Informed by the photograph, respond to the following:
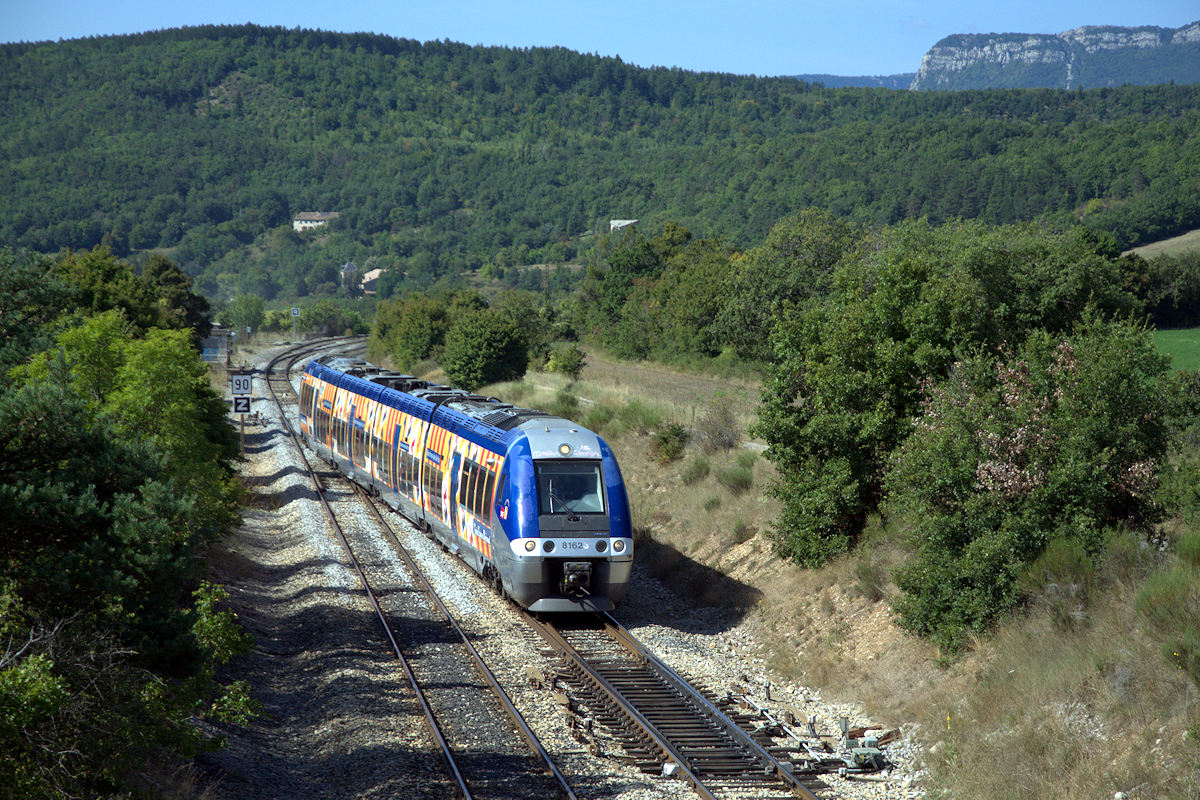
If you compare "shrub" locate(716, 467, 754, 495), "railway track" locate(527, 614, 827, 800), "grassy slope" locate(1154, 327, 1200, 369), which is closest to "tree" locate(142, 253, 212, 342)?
"shrub" locate(716, 467, 754, 495)

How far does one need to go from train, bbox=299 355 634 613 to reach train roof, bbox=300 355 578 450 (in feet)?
0.13

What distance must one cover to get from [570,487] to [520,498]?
0.91 meters

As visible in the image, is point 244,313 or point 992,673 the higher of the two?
point 992,673

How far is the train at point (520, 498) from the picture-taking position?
16.7 meters

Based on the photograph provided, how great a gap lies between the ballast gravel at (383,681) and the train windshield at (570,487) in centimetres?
224

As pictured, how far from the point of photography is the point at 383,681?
14.2 meters

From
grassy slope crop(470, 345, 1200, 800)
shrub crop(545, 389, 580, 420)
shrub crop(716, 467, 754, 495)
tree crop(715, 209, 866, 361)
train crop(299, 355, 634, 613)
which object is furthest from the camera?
tree crop(715, 209, 866, 361)

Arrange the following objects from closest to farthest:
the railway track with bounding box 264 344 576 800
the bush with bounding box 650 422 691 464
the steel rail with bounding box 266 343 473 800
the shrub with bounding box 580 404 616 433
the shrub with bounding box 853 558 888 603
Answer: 1. the railway track with bounding box 264 344 576 800
2. the steel rail with bounding box 266 343 473 800
3. the shrub with bounding box 853 558 888 603
4. the bush with bounding box 650 422 691 464
5. the shrub with bounding box 580 404 616 433

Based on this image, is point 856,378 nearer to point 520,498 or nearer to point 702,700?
point 520,498

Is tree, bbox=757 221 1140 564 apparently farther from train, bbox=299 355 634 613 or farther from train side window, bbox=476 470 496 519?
train side window, bbox=476 470 496 519

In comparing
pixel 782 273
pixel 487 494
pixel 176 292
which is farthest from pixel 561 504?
pixel 176 292

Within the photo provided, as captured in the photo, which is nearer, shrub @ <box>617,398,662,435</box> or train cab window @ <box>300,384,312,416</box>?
A: shrub @ <box>617,398,662,435</box>

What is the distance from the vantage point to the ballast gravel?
10898 millimetres

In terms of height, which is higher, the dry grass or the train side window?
the dry grass
